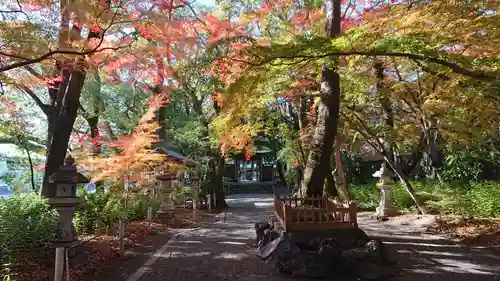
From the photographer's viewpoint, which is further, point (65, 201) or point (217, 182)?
point (217, 182)

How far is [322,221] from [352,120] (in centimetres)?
823

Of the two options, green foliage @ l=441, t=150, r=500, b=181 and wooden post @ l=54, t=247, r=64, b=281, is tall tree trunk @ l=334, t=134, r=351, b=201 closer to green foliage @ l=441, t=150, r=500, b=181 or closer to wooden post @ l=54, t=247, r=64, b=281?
green foliage @ l=441, t=150, r=500, b=181

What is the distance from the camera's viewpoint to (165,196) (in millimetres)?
14086

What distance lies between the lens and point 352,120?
1445 cm

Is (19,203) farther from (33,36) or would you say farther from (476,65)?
(476,65)

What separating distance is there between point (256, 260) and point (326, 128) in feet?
11.1

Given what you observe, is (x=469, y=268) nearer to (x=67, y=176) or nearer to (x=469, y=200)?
(x=469, y=200)

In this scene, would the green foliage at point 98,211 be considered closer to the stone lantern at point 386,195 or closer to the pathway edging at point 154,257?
the pathway edging at point 154,257

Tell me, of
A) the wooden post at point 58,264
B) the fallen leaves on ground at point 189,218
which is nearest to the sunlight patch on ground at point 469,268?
the wooden post at point 58,264

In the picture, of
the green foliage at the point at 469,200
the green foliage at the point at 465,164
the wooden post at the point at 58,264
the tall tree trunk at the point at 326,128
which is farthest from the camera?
the green foliage at the point at 465,164

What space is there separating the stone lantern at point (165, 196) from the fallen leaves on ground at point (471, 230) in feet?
30.1

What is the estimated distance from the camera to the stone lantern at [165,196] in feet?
45.0

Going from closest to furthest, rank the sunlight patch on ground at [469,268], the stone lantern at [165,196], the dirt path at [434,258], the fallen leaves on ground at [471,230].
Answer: the dirt path at [434,258] < the sunlight patch on ground at [469,268] < the fallen leaves on ground at [471,230] < the stone lantern at [165,196]

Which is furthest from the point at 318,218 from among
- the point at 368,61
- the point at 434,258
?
the point at 368,61
